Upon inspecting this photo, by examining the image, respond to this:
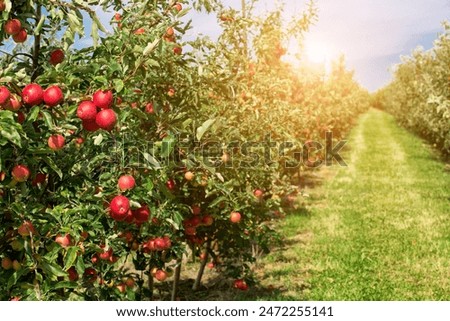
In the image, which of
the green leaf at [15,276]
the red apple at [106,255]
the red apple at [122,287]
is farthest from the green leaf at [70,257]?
the red apple at [122,287]

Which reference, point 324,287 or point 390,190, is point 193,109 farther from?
point 390,190

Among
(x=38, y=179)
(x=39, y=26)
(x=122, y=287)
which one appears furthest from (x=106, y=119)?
(x=122, y=287)

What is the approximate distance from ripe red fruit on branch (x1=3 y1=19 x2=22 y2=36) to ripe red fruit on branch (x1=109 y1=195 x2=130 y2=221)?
37.2 inches

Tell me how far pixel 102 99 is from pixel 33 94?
1.00 feet

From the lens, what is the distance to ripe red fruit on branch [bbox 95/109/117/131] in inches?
93.9

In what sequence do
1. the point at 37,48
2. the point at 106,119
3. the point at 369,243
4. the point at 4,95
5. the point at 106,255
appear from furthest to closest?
the point at 369,243
the point at 106,255
the point at 37,48
the point at 106,119
the point at 4,95

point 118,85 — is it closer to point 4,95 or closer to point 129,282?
point 4,95

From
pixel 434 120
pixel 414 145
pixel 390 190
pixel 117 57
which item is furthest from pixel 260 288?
pixel 414 145

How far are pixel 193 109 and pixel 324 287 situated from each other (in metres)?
3.30

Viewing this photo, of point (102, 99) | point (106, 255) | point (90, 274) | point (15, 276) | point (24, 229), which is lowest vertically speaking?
point (90, 274)

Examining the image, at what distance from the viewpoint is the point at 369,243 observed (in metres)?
8.40

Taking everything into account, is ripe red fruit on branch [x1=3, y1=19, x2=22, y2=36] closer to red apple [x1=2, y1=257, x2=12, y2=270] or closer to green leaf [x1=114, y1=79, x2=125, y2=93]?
green leaf [x1=114, y1=79, x2=125, y2=93]

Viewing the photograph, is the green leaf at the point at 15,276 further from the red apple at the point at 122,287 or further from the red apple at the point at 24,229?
the red apple at the point at 122,287
